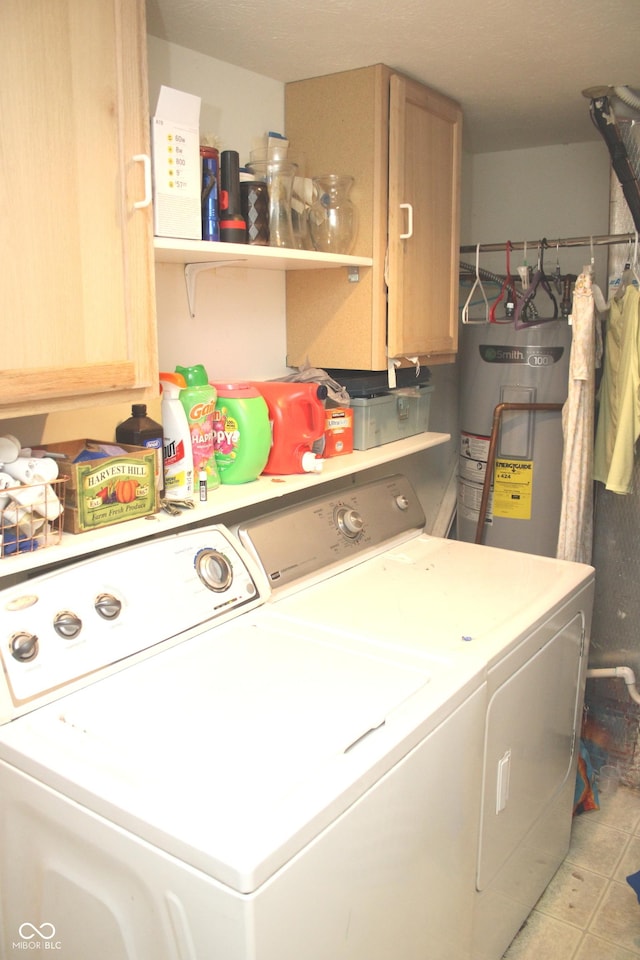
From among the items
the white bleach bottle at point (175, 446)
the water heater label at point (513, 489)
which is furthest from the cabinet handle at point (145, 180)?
the water heater label at point (513, 489)

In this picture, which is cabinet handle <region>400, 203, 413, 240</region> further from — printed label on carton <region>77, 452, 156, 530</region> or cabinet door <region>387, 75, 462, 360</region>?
printed label on carton <region>77, 452, 156, 530</region>

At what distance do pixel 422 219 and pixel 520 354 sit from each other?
0.67 m

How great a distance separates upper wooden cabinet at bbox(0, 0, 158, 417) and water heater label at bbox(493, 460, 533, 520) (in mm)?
1613

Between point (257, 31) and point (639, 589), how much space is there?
1.98m

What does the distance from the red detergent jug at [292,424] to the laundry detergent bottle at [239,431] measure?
0.25 ft

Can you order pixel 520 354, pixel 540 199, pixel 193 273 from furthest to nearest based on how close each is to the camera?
pixel 540 199
pixel 520 354
pixel 193 273

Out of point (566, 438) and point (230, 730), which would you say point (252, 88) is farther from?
point (230, 730)

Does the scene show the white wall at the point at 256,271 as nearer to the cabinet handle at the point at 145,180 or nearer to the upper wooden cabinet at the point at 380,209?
the upper wooden cabinet at the point at 380,209

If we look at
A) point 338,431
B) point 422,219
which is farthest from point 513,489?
point 422,219

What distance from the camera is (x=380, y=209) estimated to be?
208 cm

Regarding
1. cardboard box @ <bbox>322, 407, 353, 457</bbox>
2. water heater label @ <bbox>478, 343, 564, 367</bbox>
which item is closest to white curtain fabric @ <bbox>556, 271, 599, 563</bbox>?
water heater label @ <bbox>478, 343, 564, 367</bbox>

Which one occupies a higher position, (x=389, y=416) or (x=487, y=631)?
(x=389, y=416)

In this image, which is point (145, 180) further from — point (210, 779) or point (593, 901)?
point (593, 901)

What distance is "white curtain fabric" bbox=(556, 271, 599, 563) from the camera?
2.26 m
